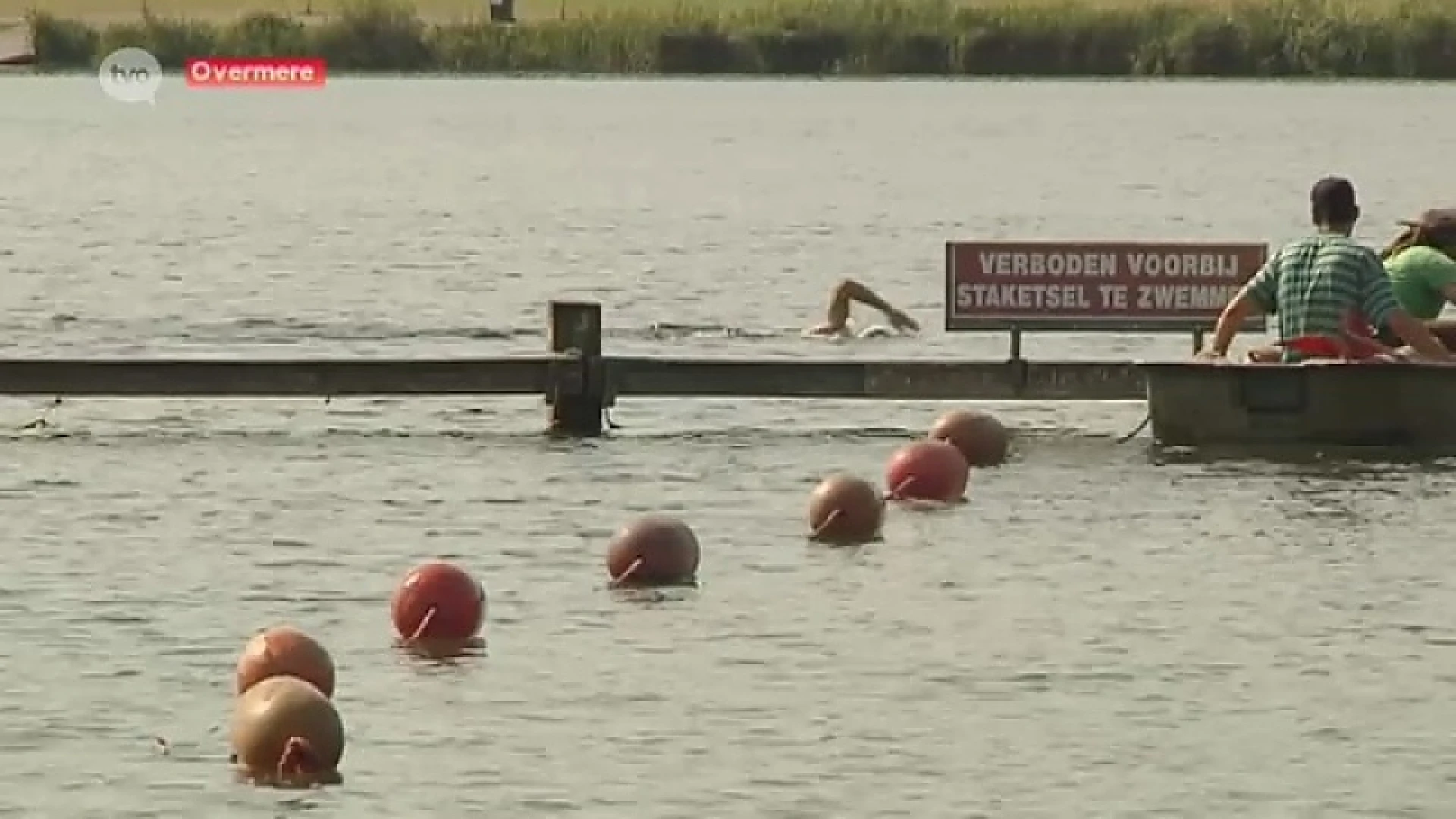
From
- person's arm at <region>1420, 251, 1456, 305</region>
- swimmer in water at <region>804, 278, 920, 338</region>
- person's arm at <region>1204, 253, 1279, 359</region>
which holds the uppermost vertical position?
person's arm at <region>1420, 251, 1456, 305</region>

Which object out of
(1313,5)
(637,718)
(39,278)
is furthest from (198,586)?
(1313,5)

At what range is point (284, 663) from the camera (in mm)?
18812

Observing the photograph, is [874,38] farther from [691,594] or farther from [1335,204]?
[691,594]

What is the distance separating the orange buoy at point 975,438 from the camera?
28312mm

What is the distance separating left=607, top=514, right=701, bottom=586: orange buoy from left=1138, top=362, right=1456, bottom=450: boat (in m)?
5.00

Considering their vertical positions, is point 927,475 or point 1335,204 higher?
point 1335,204

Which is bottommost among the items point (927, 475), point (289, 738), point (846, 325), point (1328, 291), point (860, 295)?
point (846, 325)

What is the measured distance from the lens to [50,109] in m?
119

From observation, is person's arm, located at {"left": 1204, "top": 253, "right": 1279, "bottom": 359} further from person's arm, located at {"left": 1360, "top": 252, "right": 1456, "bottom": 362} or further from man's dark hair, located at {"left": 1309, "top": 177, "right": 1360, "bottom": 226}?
person's arm, located at {"left": 1360, "top": 252, "right": 1456, "bottom": 362}

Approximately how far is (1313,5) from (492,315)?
61.5 meters

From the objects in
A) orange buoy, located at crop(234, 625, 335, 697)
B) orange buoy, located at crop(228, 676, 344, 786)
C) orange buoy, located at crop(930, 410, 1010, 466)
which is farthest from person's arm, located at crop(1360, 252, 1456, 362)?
orange buoy, located at crop(228, 676, 344, 786)

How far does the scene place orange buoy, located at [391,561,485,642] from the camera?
20938mm
